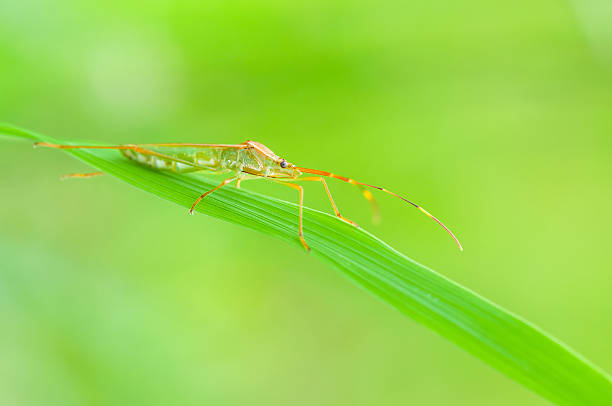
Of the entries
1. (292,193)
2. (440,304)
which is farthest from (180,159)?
(292,193)

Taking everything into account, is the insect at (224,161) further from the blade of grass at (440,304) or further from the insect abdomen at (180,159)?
the blade of grass at (440,304)

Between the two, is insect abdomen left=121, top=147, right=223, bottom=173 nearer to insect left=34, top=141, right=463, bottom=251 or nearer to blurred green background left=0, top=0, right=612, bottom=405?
insect left=34, top=141, right=463, bottom=251

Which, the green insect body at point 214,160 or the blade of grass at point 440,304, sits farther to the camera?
the green insect body at point 214,160

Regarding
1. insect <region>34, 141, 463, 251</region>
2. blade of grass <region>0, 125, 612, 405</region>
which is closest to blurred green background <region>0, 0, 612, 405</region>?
insect <region>34, 141, 463, 251</region>

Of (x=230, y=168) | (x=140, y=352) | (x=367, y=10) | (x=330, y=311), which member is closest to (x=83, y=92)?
(x=230, y=168)

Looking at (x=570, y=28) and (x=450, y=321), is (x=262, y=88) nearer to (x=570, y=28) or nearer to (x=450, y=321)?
(x=570, y=28)

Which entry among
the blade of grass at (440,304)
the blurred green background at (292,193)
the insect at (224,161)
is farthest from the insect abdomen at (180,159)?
the blurred green background at (292,193)

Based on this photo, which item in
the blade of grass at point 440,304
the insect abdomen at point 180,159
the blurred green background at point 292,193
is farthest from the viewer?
the blurred green background at point 292,193
